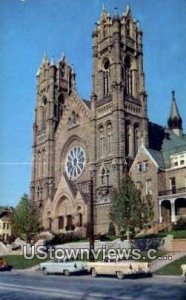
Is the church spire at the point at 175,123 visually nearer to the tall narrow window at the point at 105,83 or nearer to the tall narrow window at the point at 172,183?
the tall narrow window at the point at 105,83

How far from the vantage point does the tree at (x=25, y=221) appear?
28.0m

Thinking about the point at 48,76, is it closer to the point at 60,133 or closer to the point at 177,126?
the point at 60,133

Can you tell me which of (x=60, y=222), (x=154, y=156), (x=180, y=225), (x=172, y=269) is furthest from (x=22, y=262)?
(x=60, y=222)

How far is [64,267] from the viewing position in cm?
1528

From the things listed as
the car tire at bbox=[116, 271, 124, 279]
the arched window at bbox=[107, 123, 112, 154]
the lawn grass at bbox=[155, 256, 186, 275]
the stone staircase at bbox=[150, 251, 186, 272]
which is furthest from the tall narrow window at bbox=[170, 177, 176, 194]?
the car tire at bbox=[116, 271, 124, 279]

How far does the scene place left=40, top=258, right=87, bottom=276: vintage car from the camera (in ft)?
48.4

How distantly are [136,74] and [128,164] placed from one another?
8.00 metres

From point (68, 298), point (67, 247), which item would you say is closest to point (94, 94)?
point (67, 247)

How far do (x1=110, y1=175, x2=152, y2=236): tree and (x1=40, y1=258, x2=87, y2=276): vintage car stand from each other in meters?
5.59

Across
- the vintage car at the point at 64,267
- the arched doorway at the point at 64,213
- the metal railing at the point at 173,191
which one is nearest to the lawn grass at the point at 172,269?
the vintage car at the point at 64,267

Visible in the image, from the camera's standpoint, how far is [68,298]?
27.3ft

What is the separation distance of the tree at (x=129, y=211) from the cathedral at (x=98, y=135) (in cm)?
750

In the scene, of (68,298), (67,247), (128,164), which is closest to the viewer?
(68,298)

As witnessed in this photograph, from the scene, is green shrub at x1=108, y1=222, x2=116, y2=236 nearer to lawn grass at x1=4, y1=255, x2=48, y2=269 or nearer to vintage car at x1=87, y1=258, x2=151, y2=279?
lawn grass at x1=4, y1=255, x2=48, y2=269
